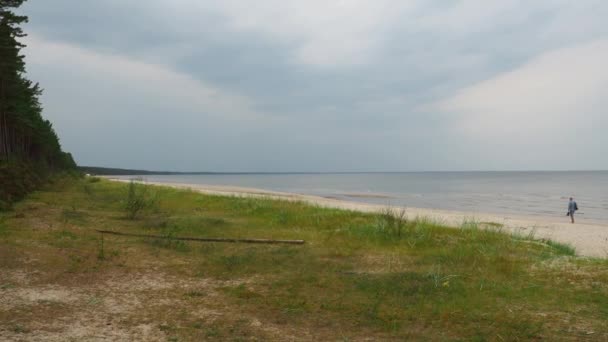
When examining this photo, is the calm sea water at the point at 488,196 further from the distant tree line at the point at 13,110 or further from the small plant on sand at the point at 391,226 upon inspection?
the distant tree line at the point at 13,110

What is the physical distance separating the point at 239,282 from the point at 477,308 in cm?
398

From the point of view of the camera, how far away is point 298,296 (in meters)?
7.28

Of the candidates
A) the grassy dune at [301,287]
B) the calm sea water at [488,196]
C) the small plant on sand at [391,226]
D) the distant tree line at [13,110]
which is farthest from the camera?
the calm sea water at [488,196]

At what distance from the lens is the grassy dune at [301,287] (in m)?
5.71

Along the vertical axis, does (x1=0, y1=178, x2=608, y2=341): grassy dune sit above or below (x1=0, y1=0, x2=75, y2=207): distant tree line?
below

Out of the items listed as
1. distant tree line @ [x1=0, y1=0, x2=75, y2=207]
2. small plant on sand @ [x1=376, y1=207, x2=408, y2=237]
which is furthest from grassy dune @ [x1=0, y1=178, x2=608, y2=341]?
distant tree line @ [x1=0, y1=0, x2=75, y2=207]

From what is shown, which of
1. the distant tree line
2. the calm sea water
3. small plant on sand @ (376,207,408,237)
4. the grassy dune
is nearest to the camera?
the grassy dune

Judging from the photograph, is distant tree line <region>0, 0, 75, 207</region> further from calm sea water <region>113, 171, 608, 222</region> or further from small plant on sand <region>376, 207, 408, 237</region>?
calm sea water <region>113, 171, 608, 222</region>

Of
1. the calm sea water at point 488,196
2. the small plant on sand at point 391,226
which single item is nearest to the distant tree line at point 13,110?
the small plant on sand at point 391,226

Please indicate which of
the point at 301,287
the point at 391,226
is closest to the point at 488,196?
the point at 391,226

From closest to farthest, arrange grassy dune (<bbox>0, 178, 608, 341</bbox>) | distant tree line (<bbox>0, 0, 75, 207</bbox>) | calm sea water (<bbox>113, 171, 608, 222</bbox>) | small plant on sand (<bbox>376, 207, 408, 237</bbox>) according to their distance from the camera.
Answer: grassy dune (<bbox>0, 178, 608, 341</bbox>), small plant on sand (<bbox>376, 207, 408, 237</bbox>), distant tree line (<bbox>0, 0, 75, 207</bbox>), calm sea water (<bbox>113, 171, 608, 222</bbox>)

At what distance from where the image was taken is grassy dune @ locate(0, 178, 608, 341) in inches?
225

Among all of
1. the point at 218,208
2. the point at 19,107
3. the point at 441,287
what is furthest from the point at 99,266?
the point at 19,107

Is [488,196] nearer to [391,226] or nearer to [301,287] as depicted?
[391,226]
